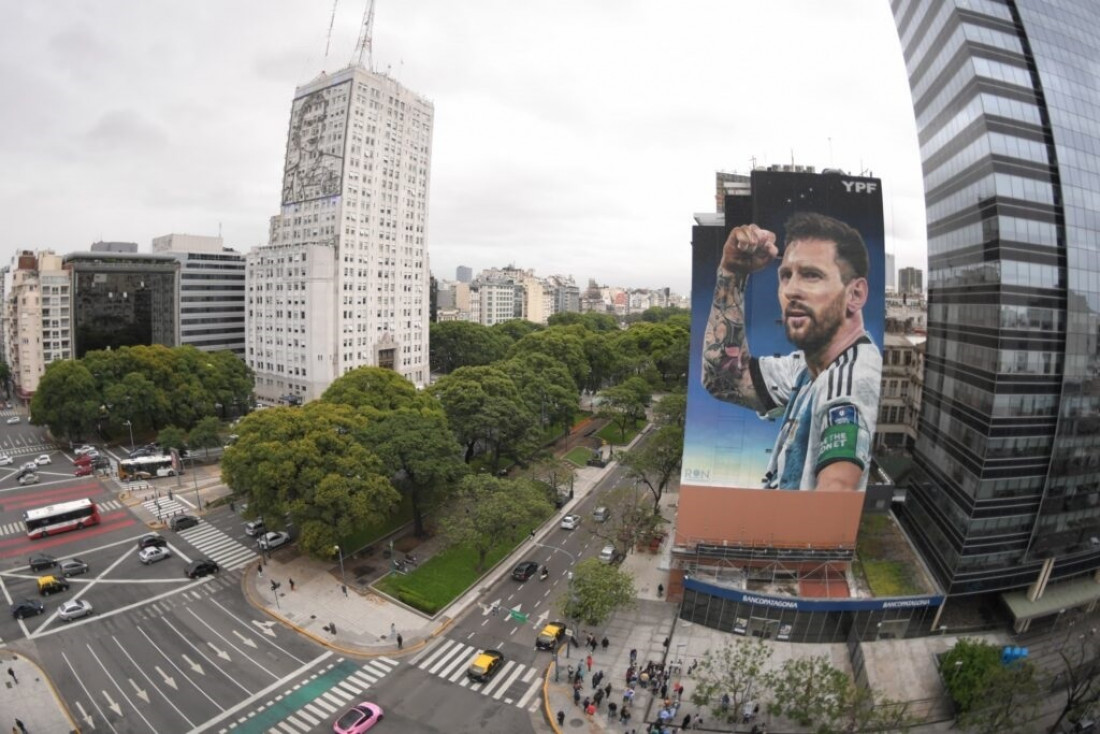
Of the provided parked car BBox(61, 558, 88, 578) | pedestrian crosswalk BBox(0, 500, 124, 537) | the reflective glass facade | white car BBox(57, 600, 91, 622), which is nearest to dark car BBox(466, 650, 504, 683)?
white car BBox(57, 600, 91, 622)

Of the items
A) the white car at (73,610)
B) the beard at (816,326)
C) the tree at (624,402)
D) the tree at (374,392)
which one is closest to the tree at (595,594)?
the beard at (816,326)

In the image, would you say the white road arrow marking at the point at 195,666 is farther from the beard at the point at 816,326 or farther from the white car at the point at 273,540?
the beard at the point at 816,326

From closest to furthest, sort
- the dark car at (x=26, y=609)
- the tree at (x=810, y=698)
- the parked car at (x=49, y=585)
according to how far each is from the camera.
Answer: the tree at (x=810, y=698) < the dark car at (x=26, y=609) < the parked car at (x=49, y=585)

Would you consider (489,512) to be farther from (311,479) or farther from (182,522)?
(182,522)

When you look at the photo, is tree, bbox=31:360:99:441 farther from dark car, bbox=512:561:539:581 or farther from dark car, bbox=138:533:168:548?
dark car, bbox=512:561:539:581

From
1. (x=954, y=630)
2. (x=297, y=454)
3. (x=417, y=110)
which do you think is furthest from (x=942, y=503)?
(x=417, y=110)

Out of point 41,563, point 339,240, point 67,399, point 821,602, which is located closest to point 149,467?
point 67,399
